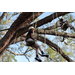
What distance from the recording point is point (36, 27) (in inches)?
127

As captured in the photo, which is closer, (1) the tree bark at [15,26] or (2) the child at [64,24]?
(1) the tree bark at [15,26]

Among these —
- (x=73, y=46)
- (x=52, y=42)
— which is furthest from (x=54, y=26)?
(x=73, y=46)

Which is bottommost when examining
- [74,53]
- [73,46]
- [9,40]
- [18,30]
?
[74,53]

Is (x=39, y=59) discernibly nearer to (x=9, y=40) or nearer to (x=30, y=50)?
(x=9, y=40)

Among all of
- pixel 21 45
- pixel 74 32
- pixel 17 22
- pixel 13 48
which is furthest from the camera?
pixel 21 45

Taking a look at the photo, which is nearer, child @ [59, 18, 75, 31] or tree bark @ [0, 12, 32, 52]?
tree bark @ [0, 12, 32, 52]

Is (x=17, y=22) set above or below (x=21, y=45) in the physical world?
above

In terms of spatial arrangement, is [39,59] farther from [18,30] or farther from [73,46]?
[73,46]

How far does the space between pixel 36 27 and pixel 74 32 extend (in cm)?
119

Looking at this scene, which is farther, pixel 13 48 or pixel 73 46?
pixel 13 48

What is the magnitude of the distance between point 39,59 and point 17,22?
125 centimetres

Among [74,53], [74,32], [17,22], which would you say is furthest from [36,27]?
[74,53]
